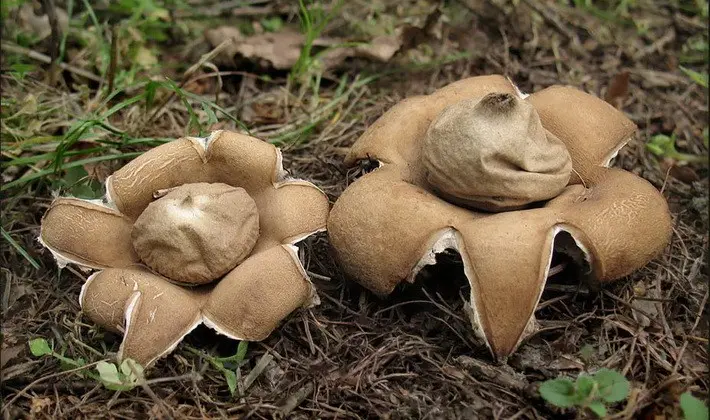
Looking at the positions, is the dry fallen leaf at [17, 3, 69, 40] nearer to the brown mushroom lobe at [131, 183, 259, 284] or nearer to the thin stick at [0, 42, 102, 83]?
the thin stick at [0, 42, 102, 83]

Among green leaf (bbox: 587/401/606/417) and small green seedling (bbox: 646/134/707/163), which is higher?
green leaf (bbox: 587/401/606/417)

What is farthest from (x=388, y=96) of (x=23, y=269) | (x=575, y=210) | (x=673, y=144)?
(x=23, y=269)

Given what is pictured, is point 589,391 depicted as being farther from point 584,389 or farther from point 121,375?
point 121,375

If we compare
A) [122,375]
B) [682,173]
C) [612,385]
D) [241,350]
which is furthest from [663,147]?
[122,375]

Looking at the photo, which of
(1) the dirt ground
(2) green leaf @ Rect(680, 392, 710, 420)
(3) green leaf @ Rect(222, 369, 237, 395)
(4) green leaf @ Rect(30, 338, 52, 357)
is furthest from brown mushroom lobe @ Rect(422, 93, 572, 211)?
(4) green leaf @ Rect(30, 338, 52, 357)

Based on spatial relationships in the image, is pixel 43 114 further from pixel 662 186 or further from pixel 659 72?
pixel 659 72

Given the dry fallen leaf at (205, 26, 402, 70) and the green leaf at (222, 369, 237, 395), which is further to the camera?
the dry fallen leaf at (205, 26, 402, 70)

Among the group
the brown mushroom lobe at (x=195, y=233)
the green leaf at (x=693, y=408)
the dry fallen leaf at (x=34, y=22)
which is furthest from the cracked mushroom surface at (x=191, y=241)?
the dry fallen leaf at (x=34, y=22)
